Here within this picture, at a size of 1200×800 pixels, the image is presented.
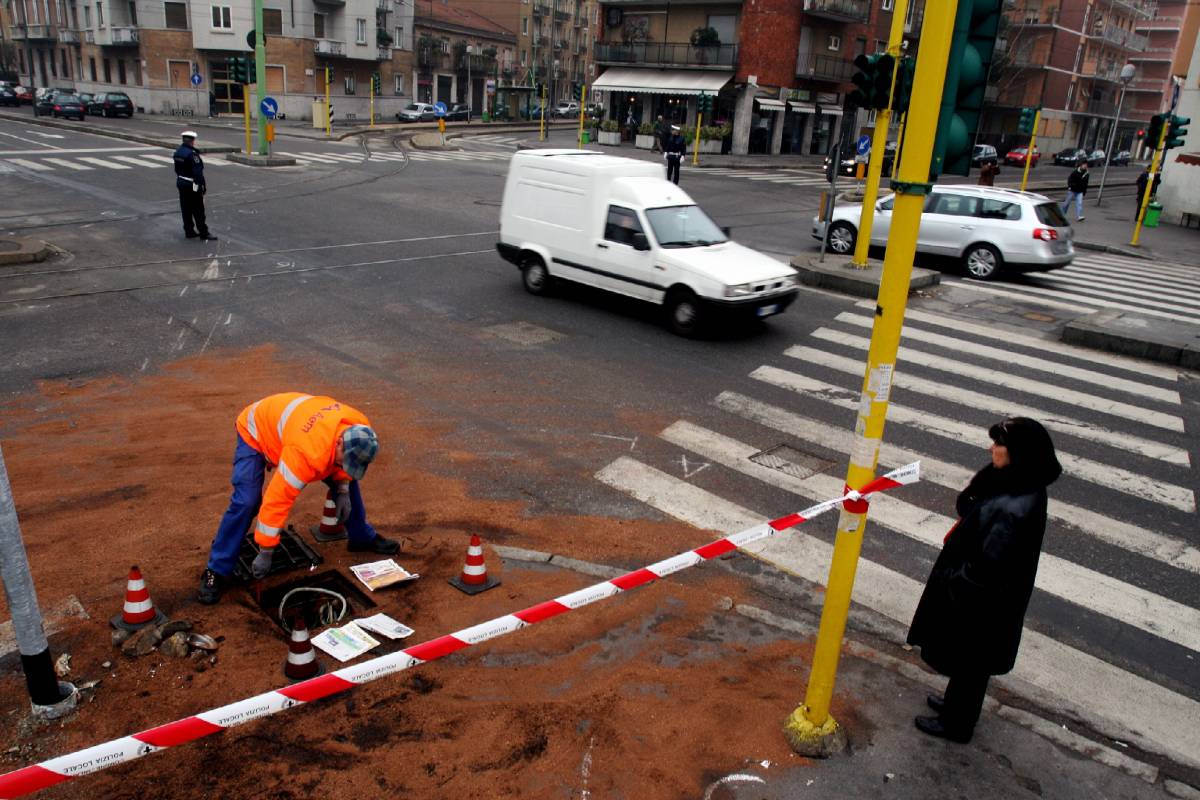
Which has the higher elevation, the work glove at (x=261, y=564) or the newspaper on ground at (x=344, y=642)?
the work glove at (x=261, y=564)

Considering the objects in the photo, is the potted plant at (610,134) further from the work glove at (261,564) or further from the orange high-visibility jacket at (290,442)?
the work glove at (261,564)

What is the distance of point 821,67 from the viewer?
54125mm

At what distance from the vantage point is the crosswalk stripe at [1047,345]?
11773mm

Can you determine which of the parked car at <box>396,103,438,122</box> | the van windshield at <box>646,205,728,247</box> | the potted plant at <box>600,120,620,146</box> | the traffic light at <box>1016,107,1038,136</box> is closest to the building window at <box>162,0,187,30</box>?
the parked car at <box>396,103,438,122</box>

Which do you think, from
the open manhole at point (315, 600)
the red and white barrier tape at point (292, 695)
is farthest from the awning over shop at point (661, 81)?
the red and white barrier tape at point (292, 695)

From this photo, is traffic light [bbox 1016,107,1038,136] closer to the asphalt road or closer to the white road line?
the asphalt road

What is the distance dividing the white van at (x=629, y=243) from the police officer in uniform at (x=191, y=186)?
6.59 m

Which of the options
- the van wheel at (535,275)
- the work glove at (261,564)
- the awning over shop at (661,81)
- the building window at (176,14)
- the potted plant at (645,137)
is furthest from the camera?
the building window at (176,14)

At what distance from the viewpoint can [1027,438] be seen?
162 inches

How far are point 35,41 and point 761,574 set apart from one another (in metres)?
84.4

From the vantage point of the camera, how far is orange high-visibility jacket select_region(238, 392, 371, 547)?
5.09 meters

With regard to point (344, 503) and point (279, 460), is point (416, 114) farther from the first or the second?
point (279, 460)

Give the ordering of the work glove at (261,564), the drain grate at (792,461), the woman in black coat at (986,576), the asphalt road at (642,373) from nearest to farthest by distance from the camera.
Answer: the woman in black coat at (986,576)
the work glove at (261,564)
the asphalt road at (642,373)
the drain grate at (792,461)

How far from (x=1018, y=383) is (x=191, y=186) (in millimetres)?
14571
